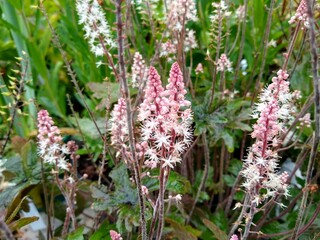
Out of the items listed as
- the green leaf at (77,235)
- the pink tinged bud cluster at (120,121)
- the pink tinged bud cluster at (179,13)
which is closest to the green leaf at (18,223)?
the green leaf at (77,235)

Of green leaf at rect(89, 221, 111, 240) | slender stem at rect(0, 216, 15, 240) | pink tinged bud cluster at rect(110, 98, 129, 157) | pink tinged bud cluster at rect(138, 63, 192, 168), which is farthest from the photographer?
green leaf at rect(89, 221, 111, 240)

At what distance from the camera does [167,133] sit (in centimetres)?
83

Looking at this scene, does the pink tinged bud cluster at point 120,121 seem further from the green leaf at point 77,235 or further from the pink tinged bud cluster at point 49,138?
the green leaf at point 77,235

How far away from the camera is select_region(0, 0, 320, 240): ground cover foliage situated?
83 centimetres

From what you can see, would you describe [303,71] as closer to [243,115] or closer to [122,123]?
[243,115]

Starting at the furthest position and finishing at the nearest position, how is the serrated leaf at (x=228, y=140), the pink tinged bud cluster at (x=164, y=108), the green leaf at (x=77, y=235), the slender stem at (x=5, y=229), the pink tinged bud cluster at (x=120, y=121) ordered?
the serrated leaf at (x=228, y=140)
the green leaf at (x=77, y=235)
the pink tinged bud cluster at (x=120, y=121)
the pink tinged bud cluster at (x=164, y=108)
the slender stem at (x=5, y=229)

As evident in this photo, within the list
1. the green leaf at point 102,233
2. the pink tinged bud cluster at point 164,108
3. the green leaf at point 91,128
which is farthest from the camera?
the green leaf at point 91,128

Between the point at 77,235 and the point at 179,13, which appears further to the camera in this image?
the point at 179,13

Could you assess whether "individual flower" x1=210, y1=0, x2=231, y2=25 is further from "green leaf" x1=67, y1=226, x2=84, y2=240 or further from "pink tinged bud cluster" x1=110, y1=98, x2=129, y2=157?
"green leaf" x1=67, y1=226, x2=84, y2=240

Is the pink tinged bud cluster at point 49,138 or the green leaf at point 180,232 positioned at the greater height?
the pink tinged bud cluster at point 49,138

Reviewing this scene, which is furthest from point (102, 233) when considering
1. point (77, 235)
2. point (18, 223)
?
point (18, 223)

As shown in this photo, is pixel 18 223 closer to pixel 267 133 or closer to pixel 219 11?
pixel 267 133

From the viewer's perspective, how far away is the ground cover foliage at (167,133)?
834 millimetres

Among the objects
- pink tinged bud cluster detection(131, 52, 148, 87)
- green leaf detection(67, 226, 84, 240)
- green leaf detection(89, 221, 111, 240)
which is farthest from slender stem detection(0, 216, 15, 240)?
pink tinged bud cluster detection(131, 52, 148, 87)
